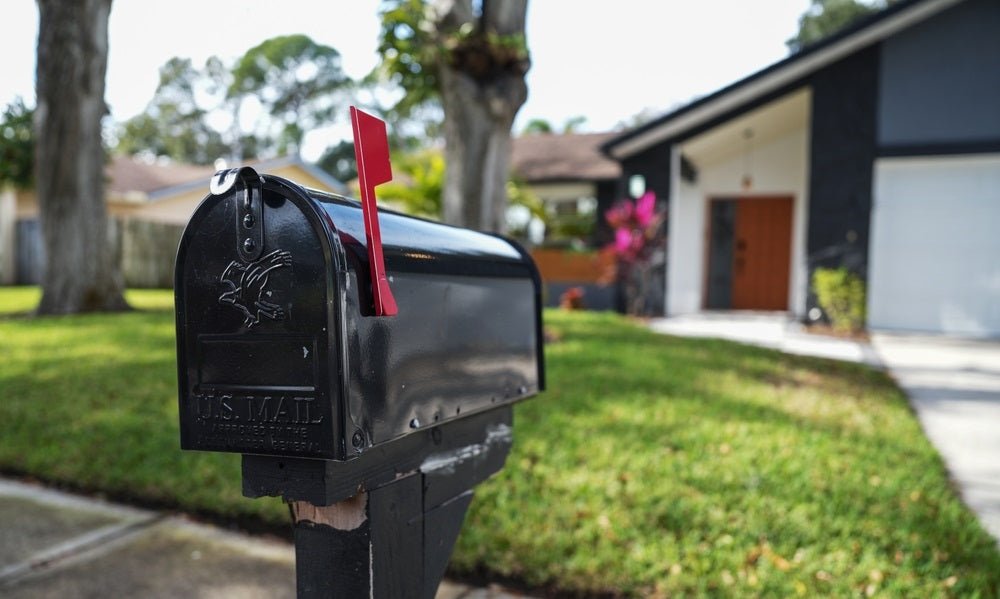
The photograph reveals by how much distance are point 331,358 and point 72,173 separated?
10.4 m

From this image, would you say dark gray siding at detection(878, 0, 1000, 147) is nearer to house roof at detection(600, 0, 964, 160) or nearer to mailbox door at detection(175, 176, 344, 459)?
house roof at detection(600, 0, 964, 160)

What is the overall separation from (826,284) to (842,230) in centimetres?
85

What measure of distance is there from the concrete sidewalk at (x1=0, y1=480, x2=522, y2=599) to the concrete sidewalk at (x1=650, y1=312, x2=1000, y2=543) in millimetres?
2630

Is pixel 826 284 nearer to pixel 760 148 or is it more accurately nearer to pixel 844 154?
pixel 844 154

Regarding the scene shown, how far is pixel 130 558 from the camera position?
9.37 feet

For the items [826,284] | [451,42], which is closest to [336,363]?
[451,42]

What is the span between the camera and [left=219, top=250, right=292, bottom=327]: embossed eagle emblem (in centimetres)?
110

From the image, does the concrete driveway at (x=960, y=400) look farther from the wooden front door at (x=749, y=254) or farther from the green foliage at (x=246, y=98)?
the wooden front door at (x=749, y=254)

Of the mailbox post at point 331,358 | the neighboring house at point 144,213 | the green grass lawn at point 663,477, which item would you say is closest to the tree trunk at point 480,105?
the green grass lawn at point 663,477

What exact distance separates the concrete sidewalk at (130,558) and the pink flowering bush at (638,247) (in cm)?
904

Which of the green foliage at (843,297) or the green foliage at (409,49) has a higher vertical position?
the green foliage at (409,49)

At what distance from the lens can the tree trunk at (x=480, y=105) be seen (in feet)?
20.8

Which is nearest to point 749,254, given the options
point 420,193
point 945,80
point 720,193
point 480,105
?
point 720,193

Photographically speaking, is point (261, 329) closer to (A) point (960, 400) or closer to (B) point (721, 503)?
(B) point (721, 503)
